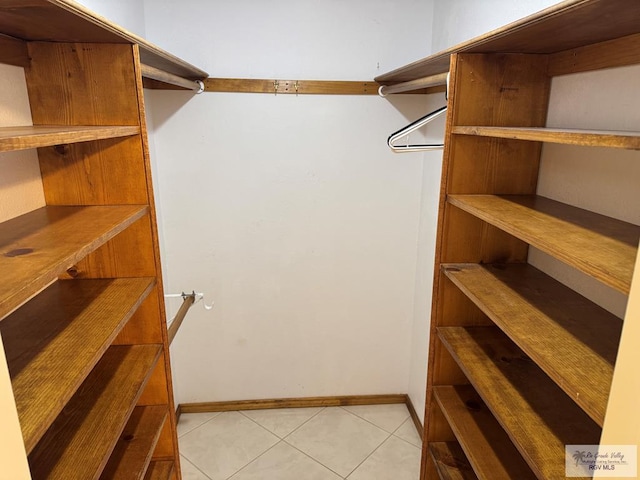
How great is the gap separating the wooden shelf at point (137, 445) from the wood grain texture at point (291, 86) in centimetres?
166

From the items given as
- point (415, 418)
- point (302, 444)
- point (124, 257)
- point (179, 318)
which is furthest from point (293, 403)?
point (124, 257)

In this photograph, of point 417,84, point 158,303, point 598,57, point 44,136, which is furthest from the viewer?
point 417,84

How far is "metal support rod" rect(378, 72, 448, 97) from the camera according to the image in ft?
5.32

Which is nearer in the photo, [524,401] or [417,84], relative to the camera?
[524,401]

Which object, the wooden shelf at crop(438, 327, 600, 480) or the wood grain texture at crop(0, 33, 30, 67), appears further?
the wood grain texture at crop(0, 33, 30, 67)

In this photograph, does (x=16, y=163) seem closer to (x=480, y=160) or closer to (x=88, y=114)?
(x=88, y=114)

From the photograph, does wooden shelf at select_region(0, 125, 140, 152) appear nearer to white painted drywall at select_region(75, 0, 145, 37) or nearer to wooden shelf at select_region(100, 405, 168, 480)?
white painted drywall at select_region(75, 0, 145, 37)

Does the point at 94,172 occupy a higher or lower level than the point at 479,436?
higher

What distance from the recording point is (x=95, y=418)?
1.25 meters

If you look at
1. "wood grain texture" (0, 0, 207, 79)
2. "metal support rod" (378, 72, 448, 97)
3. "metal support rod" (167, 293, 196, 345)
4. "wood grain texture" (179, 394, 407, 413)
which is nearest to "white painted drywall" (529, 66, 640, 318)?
"metal support rod" (378, 72, 448, 97)

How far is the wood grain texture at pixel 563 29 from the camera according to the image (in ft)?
2.92

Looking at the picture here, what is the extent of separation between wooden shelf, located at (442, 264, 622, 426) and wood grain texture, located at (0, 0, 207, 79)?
1295 millimetres

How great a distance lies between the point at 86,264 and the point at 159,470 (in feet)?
2.88

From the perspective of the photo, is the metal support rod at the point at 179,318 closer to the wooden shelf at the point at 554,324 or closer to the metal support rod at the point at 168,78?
the metal support rod at the point at 168,78
